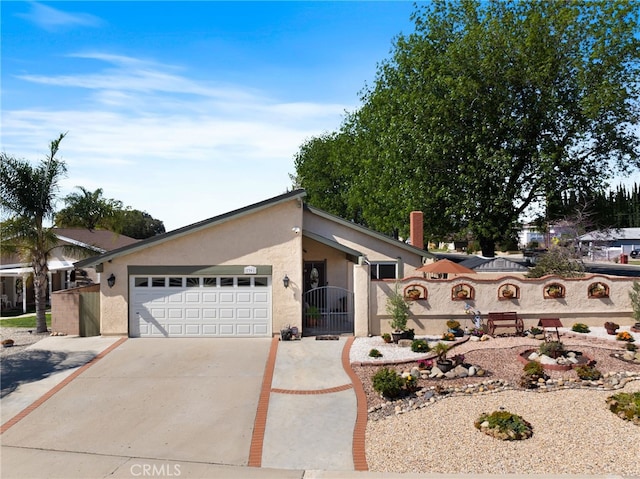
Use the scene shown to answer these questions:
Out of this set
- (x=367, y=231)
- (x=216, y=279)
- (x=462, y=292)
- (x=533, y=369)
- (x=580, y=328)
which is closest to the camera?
(x=533, y=369)

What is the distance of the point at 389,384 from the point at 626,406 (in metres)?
5.24

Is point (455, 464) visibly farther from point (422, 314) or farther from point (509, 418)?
point (422, 314)

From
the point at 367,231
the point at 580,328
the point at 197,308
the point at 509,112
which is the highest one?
the point at 509,112

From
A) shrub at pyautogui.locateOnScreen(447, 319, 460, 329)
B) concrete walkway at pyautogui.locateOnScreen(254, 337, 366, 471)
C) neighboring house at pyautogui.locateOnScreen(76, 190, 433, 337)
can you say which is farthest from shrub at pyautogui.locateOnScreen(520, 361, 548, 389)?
neighboring house at pyautogui.locateOnScreen(76, 190, 433, 337)

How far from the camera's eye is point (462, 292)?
1833 centimetres

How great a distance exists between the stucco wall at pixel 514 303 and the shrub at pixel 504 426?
25.9ft

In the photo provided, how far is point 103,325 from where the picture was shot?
60.2 feet

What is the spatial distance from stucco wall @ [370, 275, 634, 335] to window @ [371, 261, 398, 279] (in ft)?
15.3

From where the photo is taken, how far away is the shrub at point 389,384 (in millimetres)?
11875

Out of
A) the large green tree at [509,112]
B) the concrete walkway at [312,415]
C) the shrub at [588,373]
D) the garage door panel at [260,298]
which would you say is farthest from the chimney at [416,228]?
the shrub at [588,373]

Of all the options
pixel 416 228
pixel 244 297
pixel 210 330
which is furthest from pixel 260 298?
pixel 416 228

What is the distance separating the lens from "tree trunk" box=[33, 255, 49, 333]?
757 inches

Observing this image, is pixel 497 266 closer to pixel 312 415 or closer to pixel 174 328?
pixel 174 328

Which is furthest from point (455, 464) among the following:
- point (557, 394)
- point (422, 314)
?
point (422, 314)
